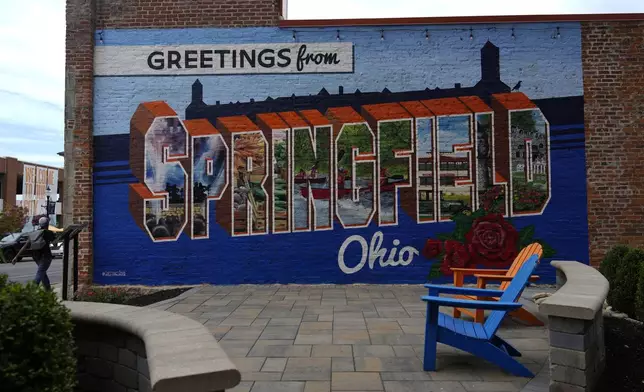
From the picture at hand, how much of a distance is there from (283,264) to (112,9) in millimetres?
5645

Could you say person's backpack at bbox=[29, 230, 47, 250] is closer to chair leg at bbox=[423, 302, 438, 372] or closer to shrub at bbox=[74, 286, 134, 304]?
shrub at bbox=[74, 286, 134, 304]

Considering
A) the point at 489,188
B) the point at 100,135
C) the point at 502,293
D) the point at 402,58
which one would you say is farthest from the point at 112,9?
the point at 502,293

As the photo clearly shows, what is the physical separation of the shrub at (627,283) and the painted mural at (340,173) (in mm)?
2705

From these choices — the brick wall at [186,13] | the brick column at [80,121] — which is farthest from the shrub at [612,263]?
the brick column at [80,121]

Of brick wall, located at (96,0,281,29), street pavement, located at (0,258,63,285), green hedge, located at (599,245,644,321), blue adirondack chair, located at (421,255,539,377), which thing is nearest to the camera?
blue adirondack chair, located at (421,255,539,377)

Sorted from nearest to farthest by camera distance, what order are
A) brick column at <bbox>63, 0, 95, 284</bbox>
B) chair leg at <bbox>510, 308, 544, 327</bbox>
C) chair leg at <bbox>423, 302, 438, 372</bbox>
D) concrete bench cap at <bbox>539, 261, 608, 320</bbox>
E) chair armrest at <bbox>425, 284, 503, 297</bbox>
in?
concrete bench cap at <bbox>539, 261, 608, 320</bbox> < chair leg at <bbox>423, 302, 438, 372</bbox> < chair armrest at <bbox>425, 284, 503, 297</bbox> < chair leg at <bbox>510, 308, 544, 327</bbox> < brick column at <bbox>63, 0, 95, 284</bbox>

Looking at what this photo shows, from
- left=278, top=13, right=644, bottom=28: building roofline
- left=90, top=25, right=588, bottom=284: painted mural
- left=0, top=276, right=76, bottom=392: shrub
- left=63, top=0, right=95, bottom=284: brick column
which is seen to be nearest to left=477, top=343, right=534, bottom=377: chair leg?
left=0, top=276, right=76, bottom=392: shrub

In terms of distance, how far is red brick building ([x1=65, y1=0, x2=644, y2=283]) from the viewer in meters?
8.51

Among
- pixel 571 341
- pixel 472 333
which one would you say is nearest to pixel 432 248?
pixel 472 333

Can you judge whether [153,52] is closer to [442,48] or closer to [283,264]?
[283,264]

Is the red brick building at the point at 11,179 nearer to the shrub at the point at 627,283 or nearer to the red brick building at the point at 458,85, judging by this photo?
the red brick building at the point at 458,85

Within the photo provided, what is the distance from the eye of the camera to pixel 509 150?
8.68 meters

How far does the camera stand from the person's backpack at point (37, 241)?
7908 millimetres

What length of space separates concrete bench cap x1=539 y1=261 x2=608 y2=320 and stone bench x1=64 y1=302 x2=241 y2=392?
213cm
